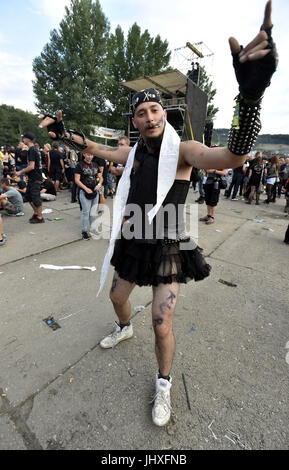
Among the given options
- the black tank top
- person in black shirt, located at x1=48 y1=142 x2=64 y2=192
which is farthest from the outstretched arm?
person in black shirt, located at x1=48 y1=142 x2=64 y2=192

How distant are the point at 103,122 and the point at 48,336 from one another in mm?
25228

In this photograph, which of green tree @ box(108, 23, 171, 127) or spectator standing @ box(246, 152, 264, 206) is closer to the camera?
spectator standing @ box(246, 152, 264, 206)

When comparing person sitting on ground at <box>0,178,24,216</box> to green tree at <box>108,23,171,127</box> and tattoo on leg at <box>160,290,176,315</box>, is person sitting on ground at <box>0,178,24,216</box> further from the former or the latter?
green tree at <box>108,23,171,127</box>

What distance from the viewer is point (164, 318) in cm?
155

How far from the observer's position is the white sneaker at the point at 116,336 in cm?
212

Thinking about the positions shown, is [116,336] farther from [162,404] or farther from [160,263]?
[160,263]

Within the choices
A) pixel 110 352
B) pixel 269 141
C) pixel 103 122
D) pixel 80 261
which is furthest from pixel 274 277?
pixel 269 141

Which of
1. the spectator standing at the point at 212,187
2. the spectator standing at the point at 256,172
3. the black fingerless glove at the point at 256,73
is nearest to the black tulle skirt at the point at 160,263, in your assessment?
the black fingerless glove at the point at 256,73

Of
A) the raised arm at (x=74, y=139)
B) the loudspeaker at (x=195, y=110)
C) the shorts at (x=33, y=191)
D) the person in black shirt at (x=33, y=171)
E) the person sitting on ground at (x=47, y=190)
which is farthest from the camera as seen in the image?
the loudspeaker at (x=195, y=110)

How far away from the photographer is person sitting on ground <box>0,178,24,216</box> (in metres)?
6.01

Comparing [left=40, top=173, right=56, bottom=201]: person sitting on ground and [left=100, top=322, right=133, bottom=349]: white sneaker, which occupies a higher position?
[left=40, top=173, right=56, bottom=201]: person sitting on ground

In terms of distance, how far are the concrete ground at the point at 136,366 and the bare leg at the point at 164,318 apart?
42cm

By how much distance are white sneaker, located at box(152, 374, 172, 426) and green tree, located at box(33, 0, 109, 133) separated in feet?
76.9

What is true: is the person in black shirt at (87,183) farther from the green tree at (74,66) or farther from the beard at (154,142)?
the green tree at (74,66)
